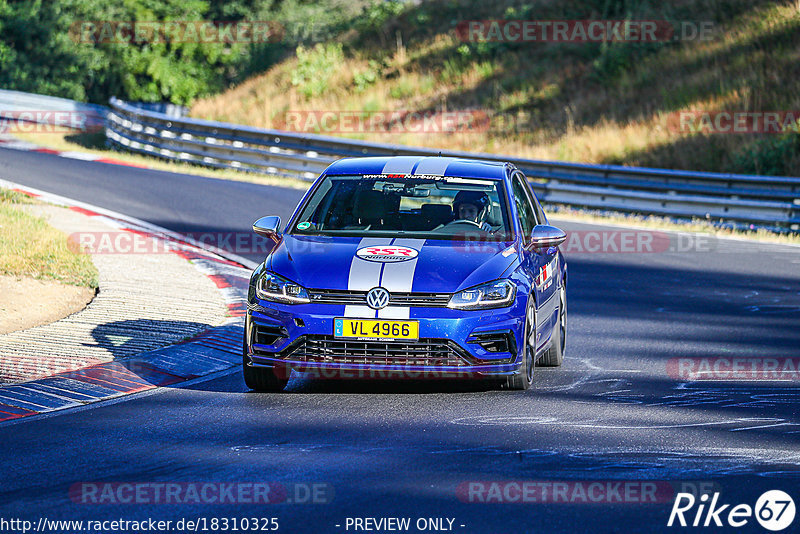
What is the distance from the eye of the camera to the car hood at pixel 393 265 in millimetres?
8008

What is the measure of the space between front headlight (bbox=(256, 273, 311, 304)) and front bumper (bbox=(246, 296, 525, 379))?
53mm

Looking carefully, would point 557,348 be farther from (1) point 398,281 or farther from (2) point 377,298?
(2) point 377,298

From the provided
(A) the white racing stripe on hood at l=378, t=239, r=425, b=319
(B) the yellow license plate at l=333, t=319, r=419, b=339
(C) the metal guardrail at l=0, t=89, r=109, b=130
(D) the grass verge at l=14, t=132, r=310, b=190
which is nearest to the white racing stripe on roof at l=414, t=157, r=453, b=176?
(A) the white racing stripe on hood at l=378, t=239, r=425, b=319

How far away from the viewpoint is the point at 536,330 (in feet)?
28.2

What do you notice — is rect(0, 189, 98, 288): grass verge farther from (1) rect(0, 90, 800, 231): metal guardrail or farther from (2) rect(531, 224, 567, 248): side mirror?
(1) rect(0, 90, 800, 231): metal guardrail

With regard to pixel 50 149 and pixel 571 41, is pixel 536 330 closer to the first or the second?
pixel 50 149

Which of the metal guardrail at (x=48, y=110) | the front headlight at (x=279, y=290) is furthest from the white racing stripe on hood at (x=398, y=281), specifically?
the metal guardrail at (x=48, y=110)

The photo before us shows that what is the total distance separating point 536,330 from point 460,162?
1853 mm

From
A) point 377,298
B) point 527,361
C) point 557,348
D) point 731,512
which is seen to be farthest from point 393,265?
point 731,512

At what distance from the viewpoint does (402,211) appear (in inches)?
364

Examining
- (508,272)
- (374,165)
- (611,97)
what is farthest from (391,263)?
(611,97)

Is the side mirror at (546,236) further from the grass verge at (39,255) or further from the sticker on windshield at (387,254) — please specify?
the grass verge at (39,255)

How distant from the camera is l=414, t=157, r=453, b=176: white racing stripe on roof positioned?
938cm

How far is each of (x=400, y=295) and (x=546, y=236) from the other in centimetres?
142
